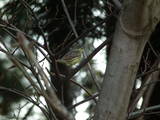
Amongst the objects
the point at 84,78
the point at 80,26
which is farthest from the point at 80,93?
the point at 80,26

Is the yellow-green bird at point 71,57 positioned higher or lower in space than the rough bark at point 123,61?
higher

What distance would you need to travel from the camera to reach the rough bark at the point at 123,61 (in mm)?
1224

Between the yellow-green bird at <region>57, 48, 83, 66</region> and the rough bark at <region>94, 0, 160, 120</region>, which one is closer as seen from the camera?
the rough bark at <region>94, 0, 160, 120</region>

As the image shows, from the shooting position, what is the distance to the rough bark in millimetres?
1224

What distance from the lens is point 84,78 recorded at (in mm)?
3709

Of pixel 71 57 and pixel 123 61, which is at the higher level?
pixel 71 57

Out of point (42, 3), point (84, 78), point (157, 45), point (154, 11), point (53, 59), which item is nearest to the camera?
point (154, 11)

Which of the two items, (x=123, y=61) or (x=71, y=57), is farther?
(x=71, y=57)

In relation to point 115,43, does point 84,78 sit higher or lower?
higher

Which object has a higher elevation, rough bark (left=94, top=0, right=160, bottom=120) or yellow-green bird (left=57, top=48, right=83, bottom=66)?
yellow-green bird (left=57, top=48, right=83, bottom=66)

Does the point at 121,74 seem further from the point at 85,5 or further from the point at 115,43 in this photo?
the point at 85,5

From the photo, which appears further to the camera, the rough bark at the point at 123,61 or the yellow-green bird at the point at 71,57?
the yellow-green bird at the point at 71,57

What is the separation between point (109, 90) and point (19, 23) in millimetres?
1833

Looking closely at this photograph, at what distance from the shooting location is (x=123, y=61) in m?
1.25
